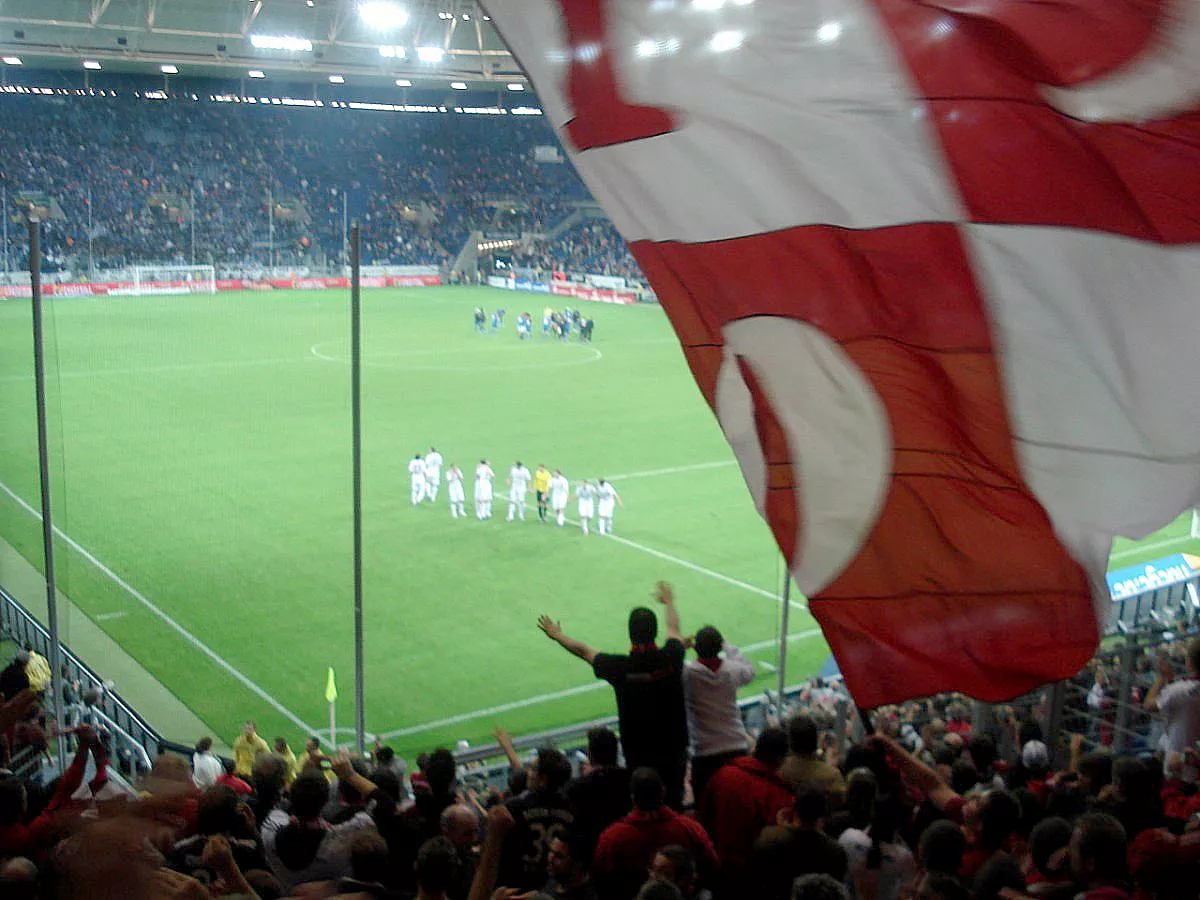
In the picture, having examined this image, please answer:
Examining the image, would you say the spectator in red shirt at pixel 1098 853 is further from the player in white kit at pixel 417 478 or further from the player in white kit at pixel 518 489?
the player in white kit at pixel 417 478

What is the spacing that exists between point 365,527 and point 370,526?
5.5 inches

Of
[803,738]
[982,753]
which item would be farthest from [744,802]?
[982,753]

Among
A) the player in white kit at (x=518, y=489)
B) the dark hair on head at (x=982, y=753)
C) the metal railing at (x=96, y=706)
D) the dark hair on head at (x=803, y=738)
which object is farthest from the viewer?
the player in white kit at (x=518, y=489)

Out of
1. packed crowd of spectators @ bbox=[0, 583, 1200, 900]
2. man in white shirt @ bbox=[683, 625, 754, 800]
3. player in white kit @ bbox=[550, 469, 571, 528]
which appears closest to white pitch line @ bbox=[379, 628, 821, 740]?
player in white kit @ bbox=[550, 469, 571, 528]

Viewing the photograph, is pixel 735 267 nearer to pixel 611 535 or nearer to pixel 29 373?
pixel 611 535

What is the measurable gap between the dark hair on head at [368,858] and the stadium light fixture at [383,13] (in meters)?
47.8

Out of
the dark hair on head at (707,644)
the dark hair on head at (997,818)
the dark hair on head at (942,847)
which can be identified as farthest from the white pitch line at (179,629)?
the dark hair on head at (942,847)

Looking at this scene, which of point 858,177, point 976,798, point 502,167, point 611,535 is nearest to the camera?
point 858,177

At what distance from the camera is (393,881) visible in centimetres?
486

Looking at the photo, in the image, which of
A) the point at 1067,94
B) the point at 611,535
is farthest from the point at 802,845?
the point at 611,535

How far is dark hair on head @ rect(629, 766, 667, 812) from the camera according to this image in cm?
470

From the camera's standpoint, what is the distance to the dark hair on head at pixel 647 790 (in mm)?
4699

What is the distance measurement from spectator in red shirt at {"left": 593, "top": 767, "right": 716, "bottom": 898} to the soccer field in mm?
9512

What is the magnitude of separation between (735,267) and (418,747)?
1027 centimetres
